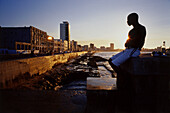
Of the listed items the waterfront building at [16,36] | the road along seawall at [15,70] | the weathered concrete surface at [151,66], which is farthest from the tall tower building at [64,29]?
the weathered concrete surface at [151,66]

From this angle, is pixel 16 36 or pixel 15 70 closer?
pixel 15 70

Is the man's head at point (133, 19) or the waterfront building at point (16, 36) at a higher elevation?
the waterfront building at point (16, 36)

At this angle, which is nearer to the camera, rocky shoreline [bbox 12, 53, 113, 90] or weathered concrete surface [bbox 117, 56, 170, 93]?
weathered concrete surface [bbox 117, 56, 170, 93]

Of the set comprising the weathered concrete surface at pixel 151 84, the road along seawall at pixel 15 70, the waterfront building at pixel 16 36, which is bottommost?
the road along seawall at pixel 15 70

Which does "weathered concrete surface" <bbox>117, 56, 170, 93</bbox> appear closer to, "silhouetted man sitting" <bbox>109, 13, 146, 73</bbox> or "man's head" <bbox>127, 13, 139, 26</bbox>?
"silhouetted man sitting" <bbox>109, 13, 146, 73</bbox>

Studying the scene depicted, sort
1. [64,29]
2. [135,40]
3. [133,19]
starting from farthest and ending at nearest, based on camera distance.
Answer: [64,29] → [133,19] → [135,40]

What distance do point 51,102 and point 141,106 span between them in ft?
10.7

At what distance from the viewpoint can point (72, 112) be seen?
9.86 feet

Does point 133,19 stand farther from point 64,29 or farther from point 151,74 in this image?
Result: point 64,29

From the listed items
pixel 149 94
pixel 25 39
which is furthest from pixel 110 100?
pixel 25 39

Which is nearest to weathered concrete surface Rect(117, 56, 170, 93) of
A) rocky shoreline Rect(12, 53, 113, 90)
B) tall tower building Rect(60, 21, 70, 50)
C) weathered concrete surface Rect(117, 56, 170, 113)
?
weathered concrete surface Rect(117, 56, 170, 113)

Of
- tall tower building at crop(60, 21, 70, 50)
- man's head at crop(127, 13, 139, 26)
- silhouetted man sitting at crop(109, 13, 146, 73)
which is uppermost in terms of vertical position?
tall tower building at crop(60, 21, 70, 50)

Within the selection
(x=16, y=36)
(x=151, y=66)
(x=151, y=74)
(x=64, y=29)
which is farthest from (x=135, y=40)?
(x=64, y=29)

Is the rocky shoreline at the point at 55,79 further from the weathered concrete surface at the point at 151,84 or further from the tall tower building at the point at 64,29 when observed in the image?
the tall tower building at the point at 64,29
